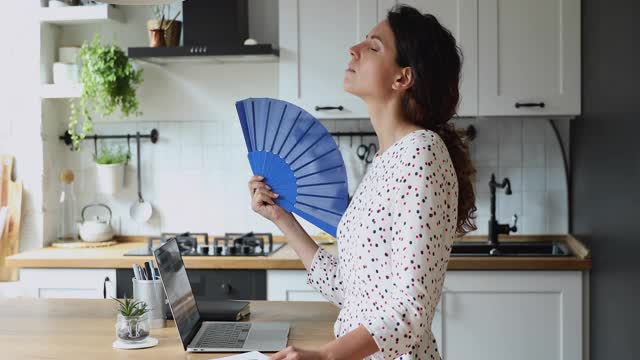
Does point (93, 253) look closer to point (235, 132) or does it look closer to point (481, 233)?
point (235, 132)

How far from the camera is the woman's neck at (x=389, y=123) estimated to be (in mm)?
1937

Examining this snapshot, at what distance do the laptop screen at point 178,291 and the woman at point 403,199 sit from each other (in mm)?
418

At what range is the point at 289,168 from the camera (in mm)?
2387

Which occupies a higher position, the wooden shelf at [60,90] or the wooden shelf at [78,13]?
the wooden shelf at [78,13]

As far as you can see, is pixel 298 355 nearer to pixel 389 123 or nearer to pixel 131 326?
pixel 389 123

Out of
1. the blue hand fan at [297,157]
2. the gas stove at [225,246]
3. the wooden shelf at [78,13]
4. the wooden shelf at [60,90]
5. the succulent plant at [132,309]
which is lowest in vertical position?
the gas stove at [225,246]

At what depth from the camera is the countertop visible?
11.9 feet

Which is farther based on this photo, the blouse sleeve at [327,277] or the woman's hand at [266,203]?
the woman's hand at [266,203]

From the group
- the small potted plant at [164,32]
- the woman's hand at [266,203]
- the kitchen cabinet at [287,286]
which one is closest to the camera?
the woman's hand at [266,203]

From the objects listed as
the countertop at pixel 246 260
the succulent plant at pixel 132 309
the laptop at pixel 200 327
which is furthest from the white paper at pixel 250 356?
the countertop at pixel 246 260

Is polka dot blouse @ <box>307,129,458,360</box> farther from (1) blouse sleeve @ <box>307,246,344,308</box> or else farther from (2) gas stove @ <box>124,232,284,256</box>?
(2) gas stove @ <box>124,232,284,256</box>

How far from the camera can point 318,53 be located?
12.8 ft

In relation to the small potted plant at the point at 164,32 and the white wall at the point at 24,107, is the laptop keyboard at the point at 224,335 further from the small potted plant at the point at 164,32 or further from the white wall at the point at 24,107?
the white wall at the point at 24,107

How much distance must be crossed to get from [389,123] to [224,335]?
2.45 feet
